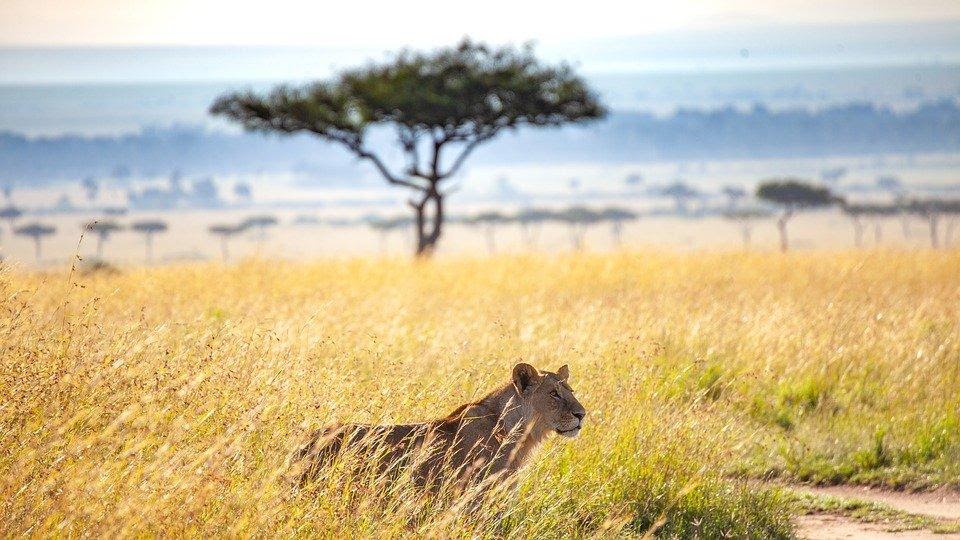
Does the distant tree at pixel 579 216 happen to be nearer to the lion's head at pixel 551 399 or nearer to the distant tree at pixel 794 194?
the distant tree at pixel 794 194

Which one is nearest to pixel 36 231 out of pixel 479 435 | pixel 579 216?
pixel 579 216

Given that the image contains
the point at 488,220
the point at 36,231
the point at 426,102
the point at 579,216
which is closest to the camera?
the point at 426,102

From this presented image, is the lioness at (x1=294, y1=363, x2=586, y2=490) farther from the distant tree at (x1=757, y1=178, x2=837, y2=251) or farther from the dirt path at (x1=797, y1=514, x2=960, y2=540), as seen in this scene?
the distant tree at (x1=757, y1=178, x2=837, y2=251)

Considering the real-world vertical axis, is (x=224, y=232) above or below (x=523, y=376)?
below

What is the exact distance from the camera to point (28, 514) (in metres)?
5.92

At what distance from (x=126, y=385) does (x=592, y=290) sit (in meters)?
11.7

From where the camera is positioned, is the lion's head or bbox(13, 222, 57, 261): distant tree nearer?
the lion's head

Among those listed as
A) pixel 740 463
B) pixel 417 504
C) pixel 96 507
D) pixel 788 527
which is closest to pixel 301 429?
pixel 417 504

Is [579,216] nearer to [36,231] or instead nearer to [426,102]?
[36,231]

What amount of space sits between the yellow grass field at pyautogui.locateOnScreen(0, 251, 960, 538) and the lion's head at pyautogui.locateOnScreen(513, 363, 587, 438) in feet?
1.83

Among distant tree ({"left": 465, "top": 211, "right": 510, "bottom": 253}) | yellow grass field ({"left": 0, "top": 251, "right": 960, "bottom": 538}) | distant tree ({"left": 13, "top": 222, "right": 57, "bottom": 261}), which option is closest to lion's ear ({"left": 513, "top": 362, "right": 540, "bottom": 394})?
yellow grass field ({"left": 0, "top": 251, "right": 960, "bottom": 538})

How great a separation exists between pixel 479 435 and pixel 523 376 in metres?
0.42

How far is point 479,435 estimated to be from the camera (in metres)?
6.86

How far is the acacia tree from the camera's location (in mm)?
34188
